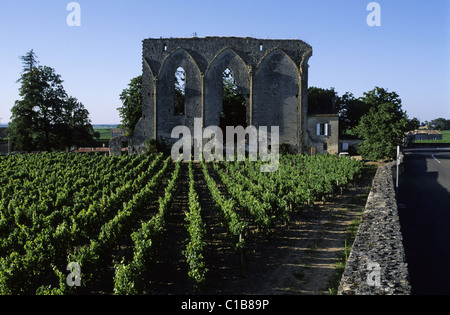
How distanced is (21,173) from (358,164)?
24.8 metres

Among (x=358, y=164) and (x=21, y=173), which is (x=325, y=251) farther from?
(x=21, y=173)

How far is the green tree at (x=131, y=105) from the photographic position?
5241 centimetres

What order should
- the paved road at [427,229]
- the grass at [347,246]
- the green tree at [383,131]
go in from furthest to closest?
Answer: the green tree at [383,131], the paved road at [427,229], the grass at [347,246]

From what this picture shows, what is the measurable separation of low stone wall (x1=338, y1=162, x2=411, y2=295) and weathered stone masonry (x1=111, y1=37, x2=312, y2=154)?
2974cm

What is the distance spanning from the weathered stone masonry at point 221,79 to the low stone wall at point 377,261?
29.7 metres

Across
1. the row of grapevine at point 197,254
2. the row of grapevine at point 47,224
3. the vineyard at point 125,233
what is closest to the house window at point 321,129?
the vineyard at point 125,233

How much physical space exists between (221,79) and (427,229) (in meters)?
30.7

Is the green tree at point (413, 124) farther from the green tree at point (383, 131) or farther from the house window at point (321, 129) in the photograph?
the house window at point (321, 129)

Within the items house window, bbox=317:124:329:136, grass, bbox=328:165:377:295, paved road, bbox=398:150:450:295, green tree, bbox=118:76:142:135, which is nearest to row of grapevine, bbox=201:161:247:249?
grass, bbox=328:165:377:295

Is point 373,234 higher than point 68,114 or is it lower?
lower

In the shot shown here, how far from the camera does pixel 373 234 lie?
10586mm

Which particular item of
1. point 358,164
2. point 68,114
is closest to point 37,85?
point 68,114

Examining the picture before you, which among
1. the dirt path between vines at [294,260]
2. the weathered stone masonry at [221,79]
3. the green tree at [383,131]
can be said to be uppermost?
the weathered stone masonry at [221,79]
